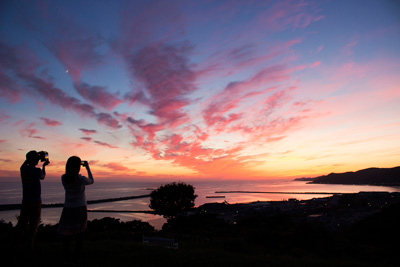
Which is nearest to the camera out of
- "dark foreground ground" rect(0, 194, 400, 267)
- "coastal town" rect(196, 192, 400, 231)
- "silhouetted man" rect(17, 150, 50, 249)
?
"silhouetted man" rect(17, 150, 50, 249)

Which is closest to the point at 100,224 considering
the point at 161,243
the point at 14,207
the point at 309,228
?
the point at 161,243

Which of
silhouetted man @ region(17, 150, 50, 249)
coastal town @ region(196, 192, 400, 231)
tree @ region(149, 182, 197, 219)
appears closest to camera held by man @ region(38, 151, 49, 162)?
silhouetted man @ region(17, 150, 50, 249)

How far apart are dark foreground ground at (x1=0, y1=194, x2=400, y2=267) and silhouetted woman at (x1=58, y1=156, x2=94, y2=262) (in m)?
1.84

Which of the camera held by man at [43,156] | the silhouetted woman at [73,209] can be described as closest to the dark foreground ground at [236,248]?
the silhouetted woman at [73,209]

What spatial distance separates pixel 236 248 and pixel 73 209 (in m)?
9.44

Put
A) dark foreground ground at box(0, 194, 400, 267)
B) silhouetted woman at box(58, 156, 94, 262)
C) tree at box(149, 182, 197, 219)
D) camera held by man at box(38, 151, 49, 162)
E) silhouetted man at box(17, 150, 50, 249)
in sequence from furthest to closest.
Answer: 1. tree at box(149, 182, 197, 219)
2. dark foreground ground at box(0, 194, 400, 267)
3. camera held by man at box(38, 151, 49, 162)
4. silhouetted man at box(17, 150, 50, 249)
5. silhouetted woman at box(58, 156, 94, 262)

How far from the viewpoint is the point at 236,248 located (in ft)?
39.5

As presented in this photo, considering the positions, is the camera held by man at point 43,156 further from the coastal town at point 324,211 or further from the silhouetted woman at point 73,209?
the coastal town at point 324,211

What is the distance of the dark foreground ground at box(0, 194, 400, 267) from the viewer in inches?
285

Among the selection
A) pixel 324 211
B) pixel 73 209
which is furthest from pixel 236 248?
pixel 324 211

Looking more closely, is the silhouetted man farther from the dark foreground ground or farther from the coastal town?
the coastal town

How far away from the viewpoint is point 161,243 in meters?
13.1

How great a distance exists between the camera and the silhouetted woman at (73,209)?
17.3ft

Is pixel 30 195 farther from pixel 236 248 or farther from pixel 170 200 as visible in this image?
pixel 170 200
